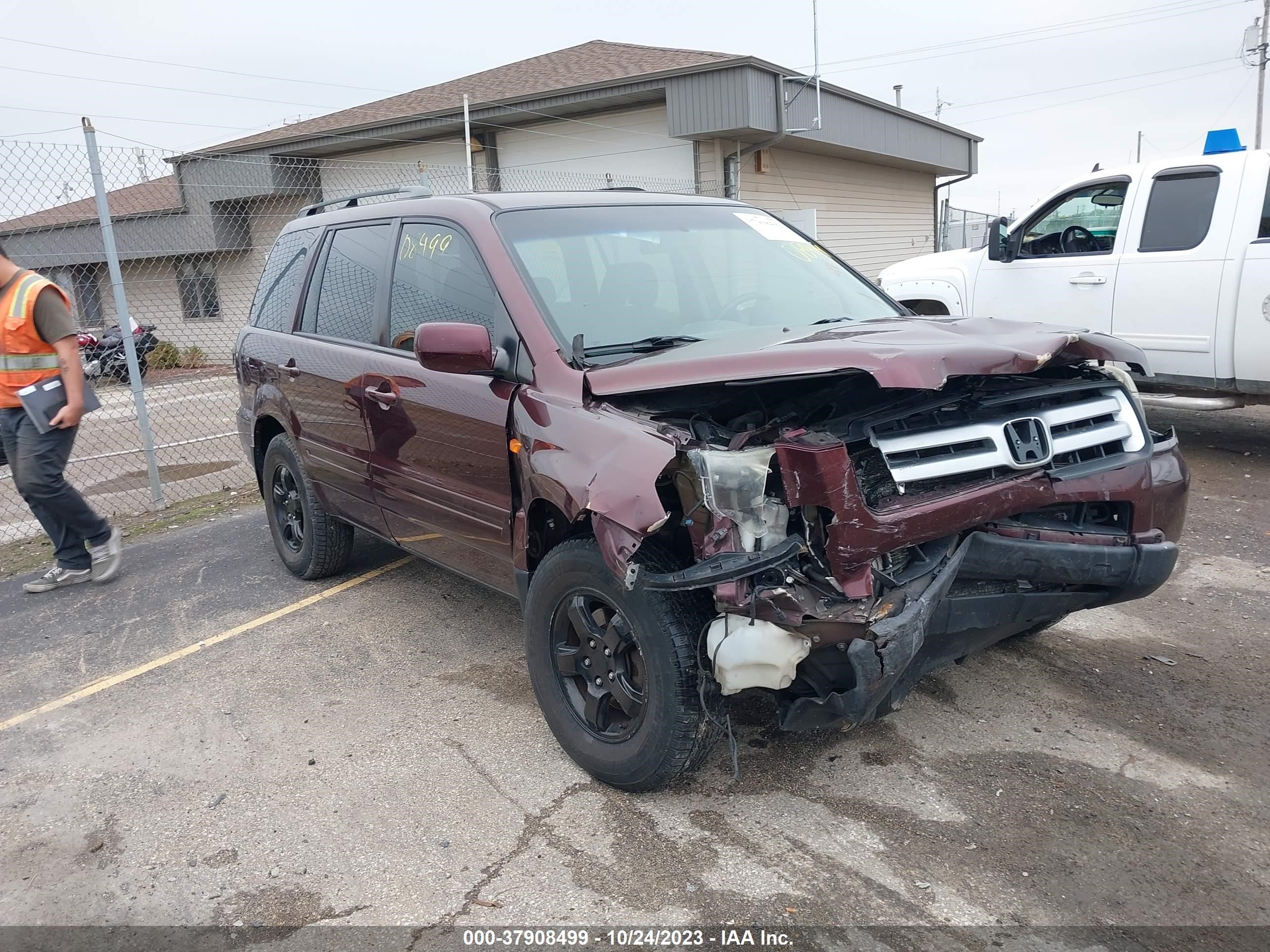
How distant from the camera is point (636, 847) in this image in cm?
281

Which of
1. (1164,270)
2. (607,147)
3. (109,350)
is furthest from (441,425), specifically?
(109,350)

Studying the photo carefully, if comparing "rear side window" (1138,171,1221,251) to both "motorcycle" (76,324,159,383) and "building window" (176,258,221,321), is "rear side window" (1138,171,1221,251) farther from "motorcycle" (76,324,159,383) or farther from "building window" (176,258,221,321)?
"building window" (176,258,221,321)

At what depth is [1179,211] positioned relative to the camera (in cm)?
695

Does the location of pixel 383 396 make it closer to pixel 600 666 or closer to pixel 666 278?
pixel 666 278

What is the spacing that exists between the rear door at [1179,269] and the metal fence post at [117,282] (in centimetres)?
741

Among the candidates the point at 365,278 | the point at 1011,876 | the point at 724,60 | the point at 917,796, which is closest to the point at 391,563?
the point at 365,278

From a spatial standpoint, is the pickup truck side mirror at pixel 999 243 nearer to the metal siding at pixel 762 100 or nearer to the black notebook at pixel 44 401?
the metal siding at pixel 762 100

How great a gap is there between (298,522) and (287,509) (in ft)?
0.42

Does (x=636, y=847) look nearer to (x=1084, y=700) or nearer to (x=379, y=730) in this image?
(x=379, y=730)

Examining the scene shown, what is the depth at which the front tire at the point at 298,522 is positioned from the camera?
16.6 ft

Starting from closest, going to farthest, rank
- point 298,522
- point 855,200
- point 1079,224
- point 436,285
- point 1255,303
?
point 436,285 → point 298,522 → point 1255,303 → point 1079,224 → point 855,200

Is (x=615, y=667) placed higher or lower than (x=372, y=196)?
lower

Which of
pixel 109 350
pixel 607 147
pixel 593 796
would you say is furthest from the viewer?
pixel 607 147

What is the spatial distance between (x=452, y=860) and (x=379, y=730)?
3.15 ft
